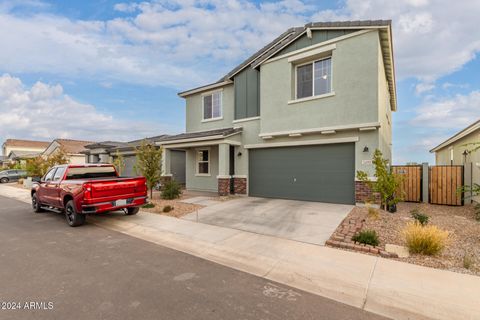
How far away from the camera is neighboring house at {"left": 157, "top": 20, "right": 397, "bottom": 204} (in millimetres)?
9641

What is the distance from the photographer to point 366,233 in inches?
221

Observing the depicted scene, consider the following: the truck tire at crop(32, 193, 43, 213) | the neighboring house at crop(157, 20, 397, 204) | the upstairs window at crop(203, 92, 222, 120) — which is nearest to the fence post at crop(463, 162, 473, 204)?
the neighboring house at crop(157, 20, 397, 204)

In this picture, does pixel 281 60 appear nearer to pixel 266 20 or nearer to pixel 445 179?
pixel 266 20

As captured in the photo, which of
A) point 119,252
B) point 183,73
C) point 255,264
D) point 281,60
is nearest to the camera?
point 255,264

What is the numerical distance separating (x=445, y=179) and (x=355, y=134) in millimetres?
4895

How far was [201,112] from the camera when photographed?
1592 centimetres

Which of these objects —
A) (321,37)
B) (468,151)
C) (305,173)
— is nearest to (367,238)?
(305,173)

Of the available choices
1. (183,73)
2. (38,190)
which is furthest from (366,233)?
(183,73)

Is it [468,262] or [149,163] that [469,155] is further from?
[149,163]

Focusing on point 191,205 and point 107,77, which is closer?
point 191,205

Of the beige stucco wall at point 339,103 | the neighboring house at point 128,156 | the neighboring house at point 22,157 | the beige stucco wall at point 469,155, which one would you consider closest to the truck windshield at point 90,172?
the beige stucco wall at point 339,103

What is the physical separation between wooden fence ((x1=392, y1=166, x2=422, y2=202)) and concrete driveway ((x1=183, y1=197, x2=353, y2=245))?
157 inches

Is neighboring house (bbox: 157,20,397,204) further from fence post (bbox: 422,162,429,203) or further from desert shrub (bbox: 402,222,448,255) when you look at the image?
desert shrub (bbox: 402,222,448,255)

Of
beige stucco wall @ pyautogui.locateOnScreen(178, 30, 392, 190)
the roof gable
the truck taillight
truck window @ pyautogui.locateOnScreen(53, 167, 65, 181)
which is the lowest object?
the truck taillight
